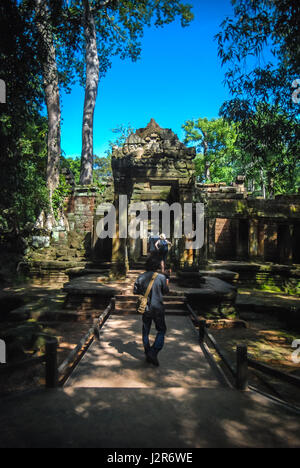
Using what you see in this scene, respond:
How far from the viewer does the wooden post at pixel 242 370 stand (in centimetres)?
324

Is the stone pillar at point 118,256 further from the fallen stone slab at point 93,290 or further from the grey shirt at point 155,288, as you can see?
the grey shirt at point 155,288

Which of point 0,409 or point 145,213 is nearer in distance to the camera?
point 0,409

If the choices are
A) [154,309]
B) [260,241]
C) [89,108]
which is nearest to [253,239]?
[260,241]

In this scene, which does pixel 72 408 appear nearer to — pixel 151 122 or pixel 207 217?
pixel 207 217

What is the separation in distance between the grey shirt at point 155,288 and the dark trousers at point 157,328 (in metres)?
0.09

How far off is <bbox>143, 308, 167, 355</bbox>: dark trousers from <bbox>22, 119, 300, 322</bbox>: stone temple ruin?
4714 millimetres

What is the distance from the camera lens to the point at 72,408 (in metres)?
2.73

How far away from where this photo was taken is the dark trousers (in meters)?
3.91

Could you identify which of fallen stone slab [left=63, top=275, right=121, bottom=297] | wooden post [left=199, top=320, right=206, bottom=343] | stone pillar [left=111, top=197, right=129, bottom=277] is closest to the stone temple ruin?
stone pillar [left=111, top=197, right=129, bottom=277]

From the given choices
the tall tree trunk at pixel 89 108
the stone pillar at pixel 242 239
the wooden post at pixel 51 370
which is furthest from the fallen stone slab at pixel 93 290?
the tall tree trunk at pixel 89 108

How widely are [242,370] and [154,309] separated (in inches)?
54.8

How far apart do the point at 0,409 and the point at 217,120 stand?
108ft

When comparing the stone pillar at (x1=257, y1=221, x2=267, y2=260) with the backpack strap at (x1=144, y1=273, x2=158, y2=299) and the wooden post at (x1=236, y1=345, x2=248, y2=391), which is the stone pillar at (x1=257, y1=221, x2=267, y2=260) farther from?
the wooden post at (x1=236, y1=345, x2=248, y2=391)
